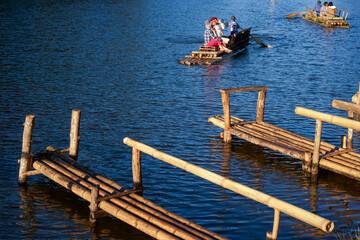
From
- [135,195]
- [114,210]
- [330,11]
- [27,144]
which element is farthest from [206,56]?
[330,11]

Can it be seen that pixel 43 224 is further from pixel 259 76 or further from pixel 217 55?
pixel 217 55

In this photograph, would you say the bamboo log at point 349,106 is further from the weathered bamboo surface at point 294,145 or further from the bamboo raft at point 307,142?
the weathered bamboo surface at point 294,145

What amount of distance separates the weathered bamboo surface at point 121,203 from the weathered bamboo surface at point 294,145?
491cm

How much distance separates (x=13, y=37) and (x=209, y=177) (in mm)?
29050

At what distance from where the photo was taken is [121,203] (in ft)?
33.6

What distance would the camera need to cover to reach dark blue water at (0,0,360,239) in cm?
1127

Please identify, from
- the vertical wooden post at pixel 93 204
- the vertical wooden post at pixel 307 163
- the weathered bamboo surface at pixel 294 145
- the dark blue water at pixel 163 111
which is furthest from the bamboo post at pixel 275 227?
the vertical wooden post at pixel 307 163

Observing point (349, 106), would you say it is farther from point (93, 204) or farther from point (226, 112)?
point (93, 204)

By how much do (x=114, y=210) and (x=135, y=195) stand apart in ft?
2.94

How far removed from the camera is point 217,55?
96.8 ft

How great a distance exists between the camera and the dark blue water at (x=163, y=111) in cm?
1127

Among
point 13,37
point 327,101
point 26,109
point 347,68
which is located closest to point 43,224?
point 26,109

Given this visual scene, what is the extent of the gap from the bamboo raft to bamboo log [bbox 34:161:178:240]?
15.0ft

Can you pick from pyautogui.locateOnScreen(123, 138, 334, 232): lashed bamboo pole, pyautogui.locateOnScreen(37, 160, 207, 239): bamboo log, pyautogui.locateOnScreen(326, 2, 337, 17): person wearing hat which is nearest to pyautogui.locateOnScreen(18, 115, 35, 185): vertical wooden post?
pyautogui.locateOnScreen(37, 160, 207, 239): bamboo log
